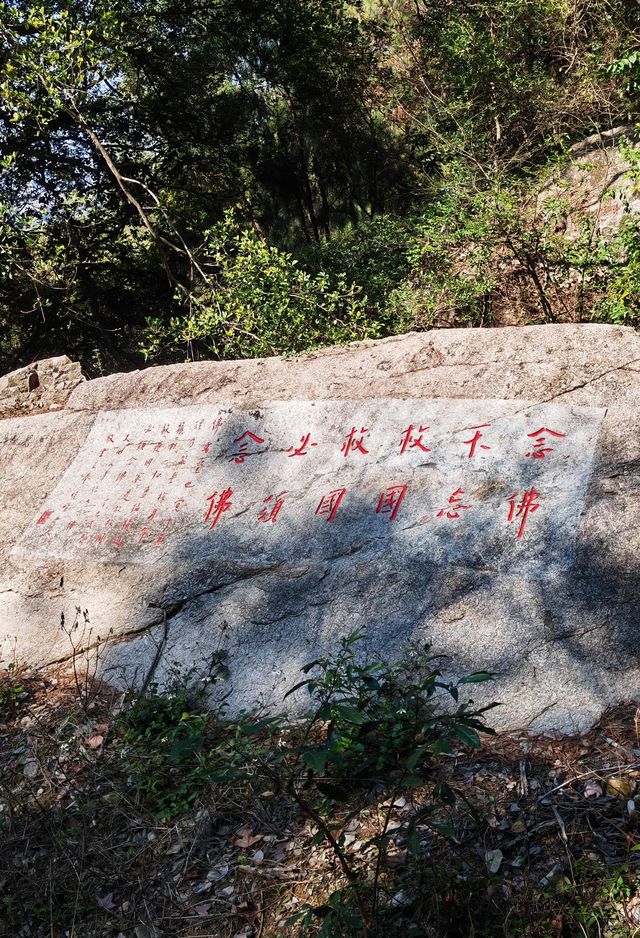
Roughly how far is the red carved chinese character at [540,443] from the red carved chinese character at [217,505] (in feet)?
5.31

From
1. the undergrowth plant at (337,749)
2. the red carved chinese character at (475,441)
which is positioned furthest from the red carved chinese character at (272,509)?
the red carved chinese character at (475,441)

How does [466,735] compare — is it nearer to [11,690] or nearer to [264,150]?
[11,690]

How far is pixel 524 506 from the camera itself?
3.38 m

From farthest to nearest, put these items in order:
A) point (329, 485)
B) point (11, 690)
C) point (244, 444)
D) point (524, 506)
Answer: point (244, 444) → point (329, 485) → point (11, 690) → point (524, 506)

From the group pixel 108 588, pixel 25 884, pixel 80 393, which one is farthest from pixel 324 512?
pixel 80 393

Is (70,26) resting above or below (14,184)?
above

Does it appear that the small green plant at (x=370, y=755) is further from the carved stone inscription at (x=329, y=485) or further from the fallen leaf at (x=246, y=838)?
the carved stone inscription at (x=329, y=485)

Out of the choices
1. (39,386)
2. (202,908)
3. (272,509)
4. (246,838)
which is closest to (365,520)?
(272,509)

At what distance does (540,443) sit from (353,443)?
3.23 feet

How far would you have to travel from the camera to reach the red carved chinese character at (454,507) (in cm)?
350

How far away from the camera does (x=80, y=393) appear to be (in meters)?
5.33

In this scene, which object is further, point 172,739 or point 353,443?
point 353,443

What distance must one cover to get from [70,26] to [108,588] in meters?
5.69

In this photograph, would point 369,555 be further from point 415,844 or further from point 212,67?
point 212,67
